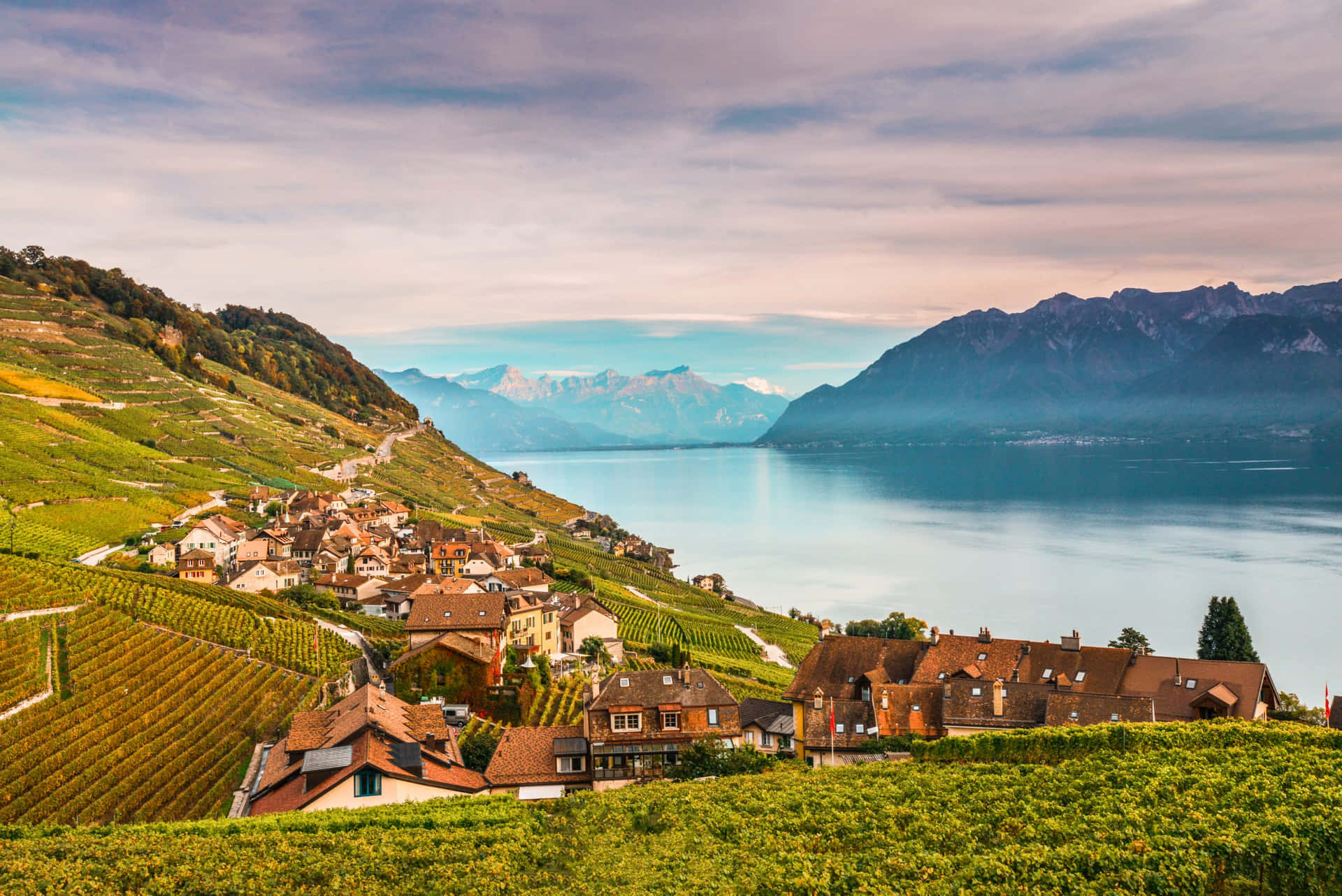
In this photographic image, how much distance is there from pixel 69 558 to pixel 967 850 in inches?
2162

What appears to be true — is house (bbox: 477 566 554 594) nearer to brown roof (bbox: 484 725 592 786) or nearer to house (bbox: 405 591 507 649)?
house (bbox: 405 591 507 649)

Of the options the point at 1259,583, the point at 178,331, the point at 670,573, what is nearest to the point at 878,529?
the point at 670,573

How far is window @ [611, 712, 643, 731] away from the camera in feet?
102

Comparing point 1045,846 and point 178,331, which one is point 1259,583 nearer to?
point 1045,846

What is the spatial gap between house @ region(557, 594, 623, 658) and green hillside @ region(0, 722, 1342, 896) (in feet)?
110

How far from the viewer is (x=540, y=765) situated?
29781 millimetres

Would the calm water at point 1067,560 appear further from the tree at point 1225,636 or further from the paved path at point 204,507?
the paved path at point 204,507

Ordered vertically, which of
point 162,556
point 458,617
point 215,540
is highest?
point 215,540

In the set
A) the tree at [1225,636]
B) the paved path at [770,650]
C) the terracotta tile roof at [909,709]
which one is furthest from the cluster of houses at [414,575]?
the tree at [1225,636]

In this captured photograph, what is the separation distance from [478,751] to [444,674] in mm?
8317

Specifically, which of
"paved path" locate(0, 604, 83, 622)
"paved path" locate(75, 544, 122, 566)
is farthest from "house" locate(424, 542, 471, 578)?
"paved path" locate(0, 604, 83, 622)

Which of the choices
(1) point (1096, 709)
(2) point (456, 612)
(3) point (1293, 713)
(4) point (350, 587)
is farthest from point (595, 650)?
(3) point (1293, 713)

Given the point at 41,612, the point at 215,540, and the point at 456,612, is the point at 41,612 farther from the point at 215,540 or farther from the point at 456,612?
the point at 215,540

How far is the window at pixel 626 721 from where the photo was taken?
30984 millimetres
